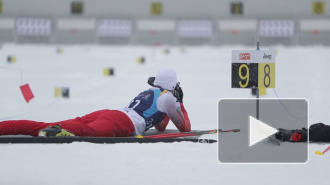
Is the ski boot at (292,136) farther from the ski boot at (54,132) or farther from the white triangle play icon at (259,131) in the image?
the ski boot at (54,132)

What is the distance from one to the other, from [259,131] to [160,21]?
25.8 m

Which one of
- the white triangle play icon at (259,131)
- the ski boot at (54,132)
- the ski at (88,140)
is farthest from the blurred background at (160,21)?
the ski boot at (54,132)

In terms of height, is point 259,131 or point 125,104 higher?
point 125,104

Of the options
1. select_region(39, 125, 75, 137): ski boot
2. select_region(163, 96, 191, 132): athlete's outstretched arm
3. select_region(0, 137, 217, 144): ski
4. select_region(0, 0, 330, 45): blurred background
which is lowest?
select_region(0, 137, 217, 144): ski

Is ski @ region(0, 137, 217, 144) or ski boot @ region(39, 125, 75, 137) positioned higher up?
ski boot @ region(39, 125, 75, 137)

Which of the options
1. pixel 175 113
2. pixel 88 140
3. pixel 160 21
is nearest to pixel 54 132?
pixel 88 140

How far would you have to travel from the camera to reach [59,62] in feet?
62.4

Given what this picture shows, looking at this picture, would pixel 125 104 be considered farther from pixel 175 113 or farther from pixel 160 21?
pixel 160 21

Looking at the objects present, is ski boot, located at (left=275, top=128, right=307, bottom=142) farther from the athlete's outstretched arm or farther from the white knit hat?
the white knit hat

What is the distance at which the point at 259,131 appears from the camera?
6.68 meters
